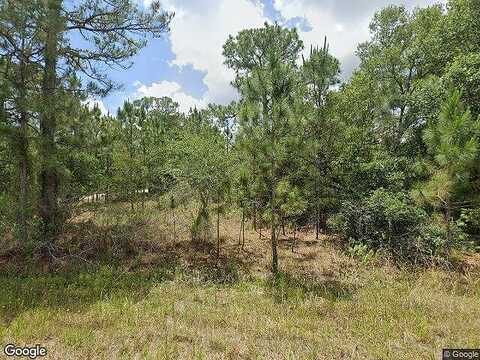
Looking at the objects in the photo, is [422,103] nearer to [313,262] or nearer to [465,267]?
[465,267]

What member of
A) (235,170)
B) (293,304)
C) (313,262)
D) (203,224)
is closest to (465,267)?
(313,262)

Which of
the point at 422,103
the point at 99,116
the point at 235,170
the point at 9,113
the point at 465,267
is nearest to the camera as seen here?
the point at 9,113

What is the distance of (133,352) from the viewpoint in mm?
3719

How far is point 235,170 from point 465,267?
22.8 ft

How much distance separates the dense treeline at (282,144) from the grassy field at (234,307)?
1.10 m

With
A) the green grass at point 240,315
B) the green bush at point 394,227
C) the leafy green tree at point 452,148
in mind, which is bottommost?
the green grass at point 240,315

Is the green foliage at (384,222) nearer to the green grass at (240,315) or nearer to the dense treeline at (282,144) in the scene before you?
the dense treeline at (282,144)

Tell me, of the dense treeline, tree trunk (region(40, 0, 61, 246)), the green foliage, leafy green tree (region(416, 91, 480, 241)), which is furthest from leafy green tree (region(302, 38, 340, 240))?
tree trunk (region(40, 0, 61, 246))

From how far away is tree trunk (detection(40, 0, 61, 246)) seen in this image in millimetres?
6627

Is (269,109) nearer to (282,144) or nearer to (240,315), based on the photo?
(282,144)

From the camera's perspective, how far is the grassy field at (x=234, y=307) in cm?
387

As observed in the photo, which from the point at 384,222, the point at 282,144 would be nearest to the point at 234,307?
the point at 282,144

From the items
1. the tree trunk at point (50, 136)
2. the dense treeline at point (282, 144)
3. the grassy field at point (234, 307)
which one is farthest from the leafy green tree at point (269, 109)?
the tree trunk at point (50, 136)

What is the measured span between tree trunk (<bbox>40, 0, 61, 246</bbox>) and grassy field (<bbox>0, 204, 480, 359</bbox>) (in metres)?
1.30
